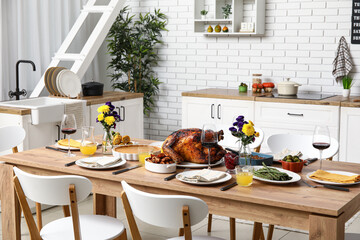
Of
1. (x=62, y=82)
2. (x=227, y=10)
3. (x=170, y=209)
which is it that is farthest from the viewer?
(x=227, y=10)

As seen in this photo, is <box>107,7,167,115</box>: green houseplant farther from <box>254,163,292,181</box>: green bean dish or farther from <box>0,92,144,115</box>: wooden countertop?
<box>254,163,292,181</box>: green bean dish

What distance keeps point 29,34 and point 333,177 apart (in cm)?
411

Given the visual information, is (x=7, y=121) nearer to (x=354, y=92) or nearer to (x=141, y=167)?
Result: (x=141, y=167)

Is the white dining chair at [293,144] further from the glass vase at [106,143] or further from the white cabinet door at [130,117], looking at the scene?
the white cabinet door at [130,117]

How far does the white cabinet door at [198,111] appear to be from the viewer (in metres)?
5.74

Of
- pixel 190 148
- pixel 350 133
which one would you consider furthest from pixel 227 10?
pixel 190 148

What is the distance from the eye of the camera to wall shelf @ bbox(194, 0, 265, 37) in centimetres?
584

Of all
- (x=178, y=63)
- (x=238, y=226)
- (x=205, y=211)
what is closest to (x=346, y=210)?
(x=205, y=211)

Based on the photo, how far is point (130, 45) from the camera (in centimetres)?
655

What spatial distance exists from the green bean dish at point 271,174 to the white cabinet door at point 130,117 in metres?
2.98

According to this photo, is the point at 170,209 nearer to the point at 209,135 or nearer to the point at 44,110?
the point at 209,135

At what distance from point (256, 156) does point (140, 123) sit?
2.98m

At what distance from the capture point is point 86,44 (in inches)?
220

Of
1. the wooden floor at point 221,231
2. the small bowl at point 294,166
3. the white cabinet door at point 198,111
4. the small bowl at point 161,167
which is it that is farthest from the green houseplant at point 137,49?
the small bowl at point 294,166
